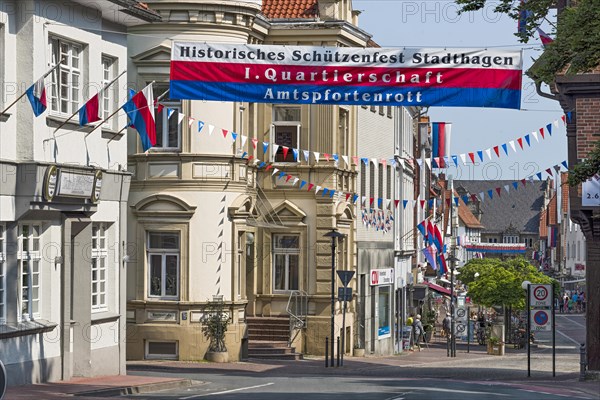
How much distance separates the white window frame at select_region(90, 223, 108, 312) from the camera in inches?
1088

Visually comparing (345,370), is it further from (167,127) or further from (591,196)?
(591,196)

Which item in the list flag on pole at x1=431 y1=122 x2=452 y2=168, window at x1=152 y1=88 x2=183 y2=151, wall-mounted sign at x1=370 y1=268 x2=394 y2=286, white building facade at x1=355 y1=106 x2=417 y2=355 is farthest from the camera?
flag on pole at x1=431 y1=122 x2=452 y2=168

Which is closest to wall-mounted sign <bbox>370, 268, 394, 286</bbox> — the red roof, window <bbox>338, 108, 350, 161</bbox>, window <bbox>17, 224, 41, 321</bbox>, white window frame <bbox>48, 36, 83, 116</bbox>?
window <bbox>338, 108, 350, 161</bbox>

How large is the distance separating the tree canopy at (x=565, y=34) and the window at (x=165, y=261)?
602 inches

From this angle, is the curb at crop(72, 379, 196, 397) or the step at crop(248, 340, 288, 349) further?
the step at crop(248, 340, 288, 349)

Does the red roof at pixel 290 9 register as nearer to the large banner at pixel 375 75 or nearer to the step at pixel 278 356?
the step at pixel 278 356

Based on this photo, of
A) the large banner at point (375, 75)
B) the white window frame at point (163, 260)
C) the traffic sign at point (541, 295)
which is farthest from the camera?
the white window frame at point (163, 260)

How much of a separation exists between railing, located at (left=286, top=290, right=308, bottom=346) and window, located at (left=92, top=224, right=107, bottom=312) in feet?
39.8

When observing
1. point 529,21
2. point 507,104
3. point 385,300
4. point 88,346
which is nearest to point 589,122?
point 507,104

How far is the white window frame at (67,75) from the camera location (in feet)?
82.4

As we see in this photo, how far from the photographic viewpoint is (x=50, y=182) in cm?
2397

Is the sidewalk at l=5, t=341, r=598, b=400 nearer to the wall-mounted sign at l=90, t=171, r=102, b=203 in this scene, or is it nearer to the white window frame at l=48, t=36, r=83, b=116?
the wall-mounted sign at l=90, t=171, r=102, b=203

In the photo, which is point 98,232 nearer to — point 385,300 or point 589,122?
point 589,122

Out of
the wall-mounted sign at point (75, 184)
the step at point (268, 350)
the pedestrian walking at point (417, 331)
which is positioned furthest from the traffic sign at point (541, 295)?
the pedestrian walking at point (417, 331)
